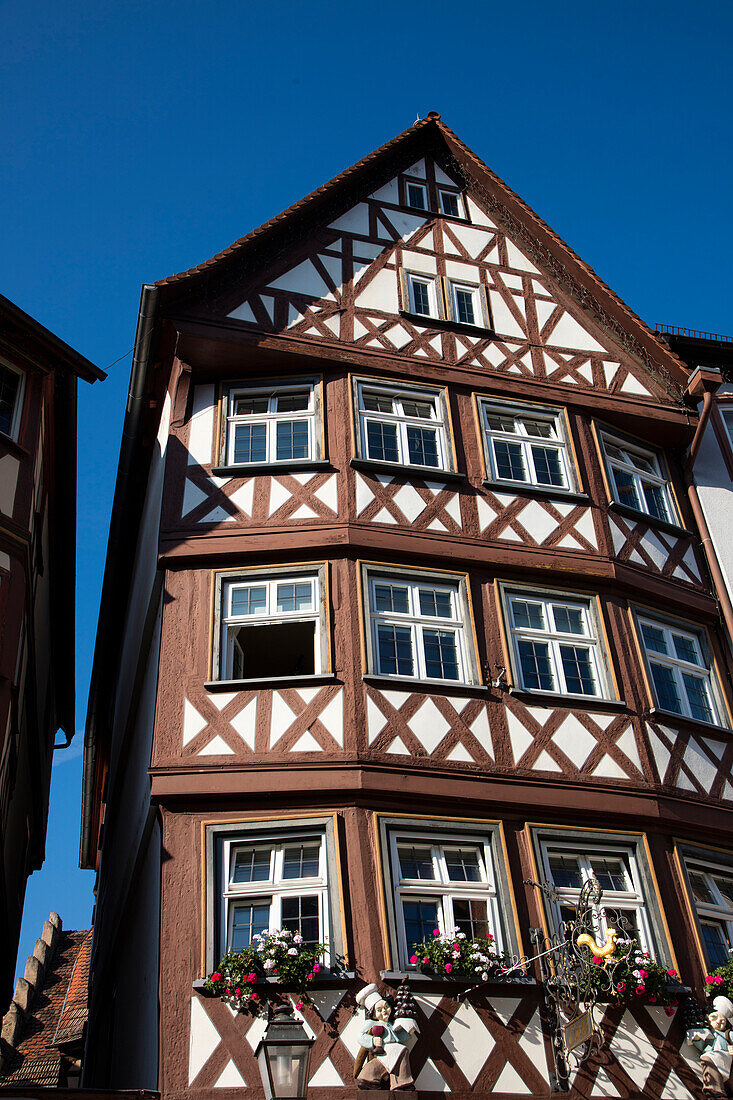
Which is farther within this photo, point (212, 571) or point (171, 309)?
point (171, 309)

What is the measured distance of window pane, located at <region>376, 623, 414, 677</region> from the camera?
43.1ft

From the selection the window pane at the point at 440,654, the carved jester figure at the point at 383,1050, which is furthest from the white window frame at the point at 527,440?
the carved jester figure at the point at 383,1050

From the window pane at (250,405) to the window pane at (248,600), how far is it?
9.79ft

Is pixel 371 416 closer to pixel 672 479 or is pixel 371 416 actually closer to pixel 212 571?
pixel 212 571

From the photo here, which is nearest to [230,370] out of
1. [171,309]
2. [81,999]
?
[171,309]

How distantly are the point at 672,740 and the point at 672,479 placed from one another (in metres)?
4.79

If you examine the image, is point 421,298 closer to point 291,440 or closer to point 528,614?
point 291,440

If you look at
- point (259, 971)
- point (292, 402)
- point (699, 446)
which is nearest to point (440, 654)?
point (259, 971)

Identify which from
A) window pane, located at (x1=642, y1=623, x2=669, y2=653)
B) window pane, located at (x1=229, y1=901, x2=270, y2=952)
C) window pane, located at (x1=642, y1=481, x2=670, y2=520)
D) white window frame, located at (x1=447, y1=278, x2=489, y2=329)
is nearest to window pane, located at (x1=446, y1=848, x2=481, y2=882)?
window pane, located at (x1=229, y1=901, x2=270, y2=952)

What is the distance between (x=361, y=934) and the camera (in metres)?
11.0

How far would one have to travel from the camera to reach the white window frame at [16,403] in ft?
49.6

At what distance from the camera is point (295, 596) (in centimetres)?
1366

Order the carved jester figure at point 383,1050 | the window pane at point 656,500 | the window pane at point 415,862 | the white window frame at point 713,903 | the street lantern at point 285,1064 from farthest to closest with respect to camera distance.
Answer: the window pane at point 656,500
the white window frame at point 713,903
the window pane at point 415,862
the carved jester figure at point 383,1050
the street lantern at point 285,1064

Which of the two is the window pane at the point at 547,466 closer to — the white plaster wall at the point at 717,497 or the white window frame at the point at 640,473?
the white window frame at the point at 640,473
